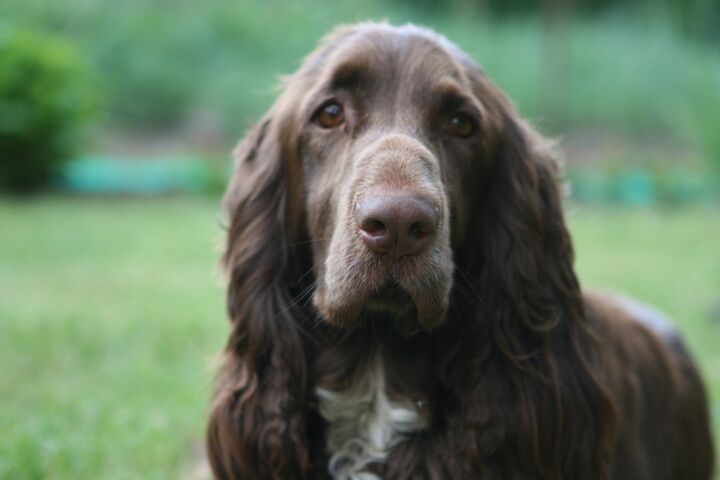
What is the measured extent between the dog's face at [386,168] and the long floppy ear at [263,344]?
0.15 metres

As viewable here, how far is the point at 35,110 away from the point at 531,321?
1016 centimetres

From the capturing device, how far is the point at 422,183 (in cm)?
261

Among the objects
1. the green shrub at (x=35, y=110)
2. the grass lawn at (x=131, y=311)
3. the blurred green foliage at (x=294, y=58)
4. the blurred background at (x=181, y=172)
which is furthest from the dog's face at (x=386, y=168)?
the blurred green foliage at (x=294, y=58)

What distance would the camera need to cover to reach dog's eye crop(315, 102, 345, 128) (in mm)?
3074

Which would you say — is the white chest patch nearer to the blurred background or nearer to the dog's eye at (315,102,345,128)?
the blurred background

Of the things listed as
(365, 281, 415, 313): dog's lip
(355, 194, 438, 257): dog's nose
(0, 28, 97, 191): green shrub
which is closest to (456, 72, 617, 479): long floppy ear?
(365, 281, 415, 313): dog's lip

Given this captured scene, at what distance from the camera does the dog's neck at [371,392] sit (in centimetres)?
313

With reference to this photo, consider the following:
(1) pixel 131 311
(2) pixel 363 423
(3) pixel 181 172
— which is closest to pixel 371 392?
(2) pixel 363 423

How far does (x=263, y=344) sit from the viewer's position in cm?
321

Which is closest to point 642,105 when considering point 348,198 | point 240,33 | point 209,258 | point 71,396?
point 240,33

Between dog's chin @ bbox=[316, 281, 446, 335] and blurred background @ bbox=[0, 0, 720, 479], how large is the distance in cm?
81

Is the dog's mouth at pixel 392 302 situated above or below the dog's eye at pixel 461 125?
below

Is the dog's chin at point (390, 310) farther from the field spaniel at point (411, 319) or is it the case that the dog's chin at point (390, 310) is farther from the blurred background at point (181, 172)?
the blurred background at point (181, 172)

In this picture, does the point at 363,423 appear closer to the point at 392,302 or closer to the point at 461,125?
the point at 392,302
